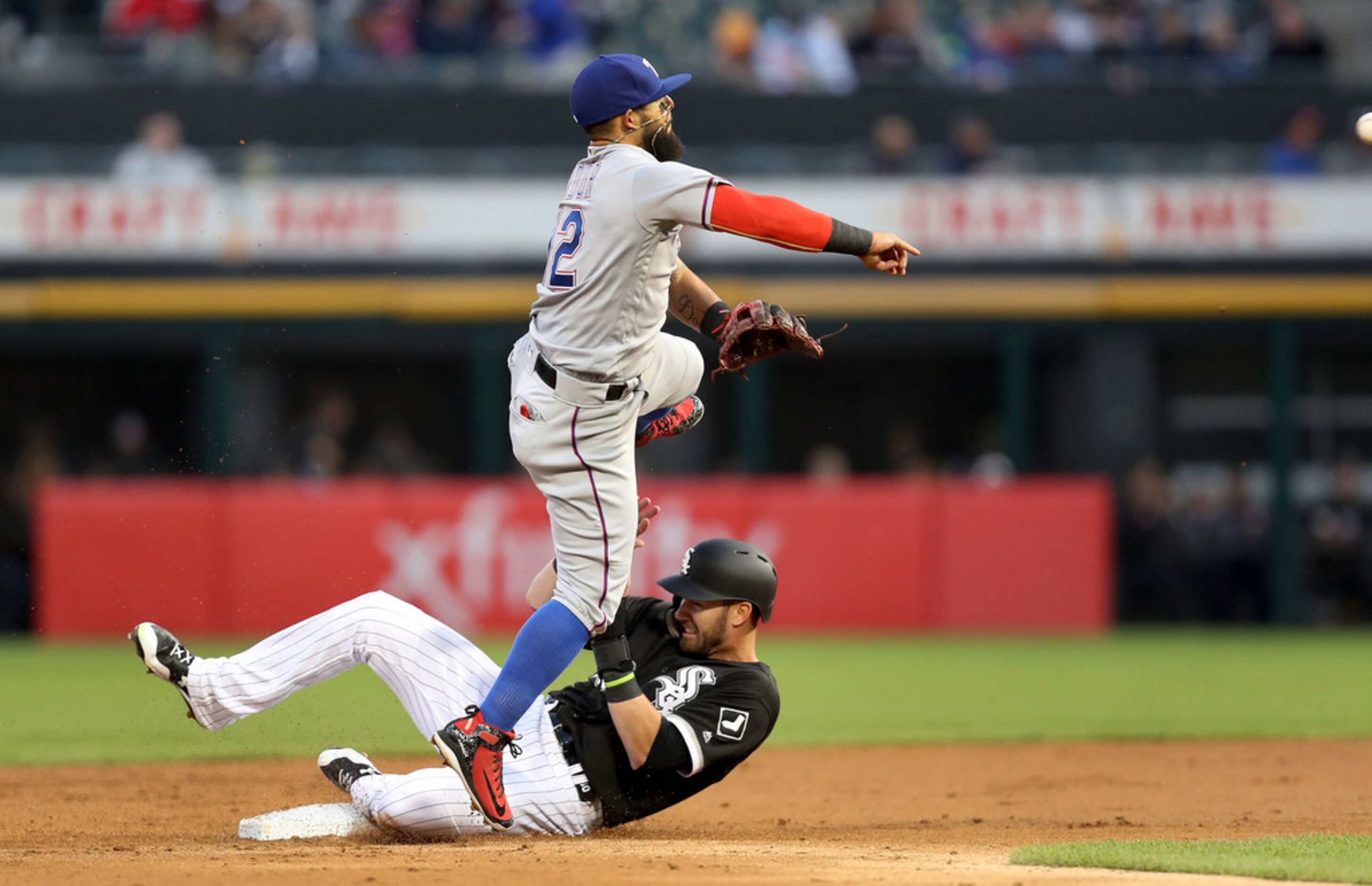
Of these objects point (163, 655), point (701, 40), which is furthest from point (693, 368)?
point (701, 40)

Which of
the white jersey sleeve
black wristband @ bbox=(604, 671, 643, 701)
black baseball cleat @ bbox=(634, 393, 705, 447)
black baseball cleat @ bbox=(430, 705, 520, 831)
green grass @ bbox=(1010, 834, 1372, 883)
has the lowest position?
green grass @ bbox=(1010, 834, 1372, 883)

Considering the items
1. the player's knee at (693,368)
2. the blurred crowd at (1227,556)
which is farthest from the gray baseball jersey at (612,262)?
the blurred crowd at (1227,556)

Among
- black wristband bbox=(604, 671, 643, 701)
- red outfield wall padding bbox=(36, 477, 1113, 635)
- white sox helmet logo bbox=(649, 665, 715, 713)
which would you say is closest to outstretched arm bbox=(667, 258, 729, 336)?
white sox helmet logo bbox=(649, 665, 715, 713)

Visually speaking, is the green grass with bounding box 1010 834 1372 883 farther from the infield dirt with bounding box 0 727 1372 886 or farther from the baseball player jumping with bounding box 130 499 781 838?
the baseball player jumping with bounding box 130 499 781 838

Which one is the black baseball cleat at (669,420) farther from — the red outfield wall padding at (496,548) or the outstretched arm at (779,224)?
the red outfield wall padding at (496,548)

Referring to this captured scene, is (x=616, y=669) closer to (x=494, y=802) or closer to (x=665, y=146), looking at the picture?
(x=494, y=802)

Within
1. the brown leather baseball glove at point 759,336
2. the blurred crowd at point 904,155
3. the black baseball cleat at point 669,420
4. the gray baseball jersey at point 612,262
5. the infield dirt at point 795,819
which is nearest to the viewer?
the infield dirt at point 795,819
